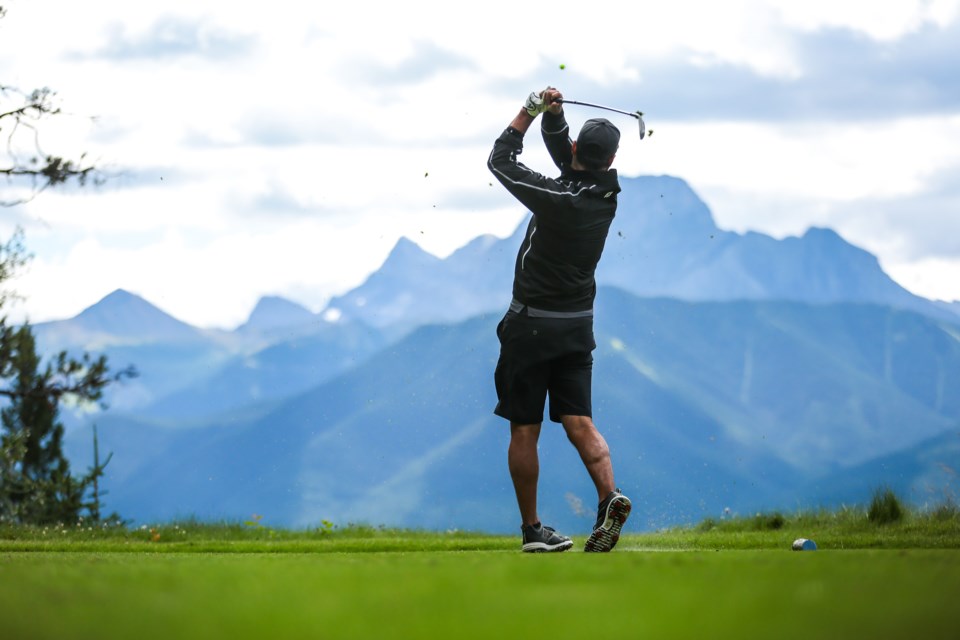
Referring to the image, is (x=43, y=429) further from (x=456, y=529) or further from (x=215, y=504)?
(x=456, y=529)

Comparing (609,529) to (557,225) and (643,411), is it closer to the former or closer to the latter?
(557,225)

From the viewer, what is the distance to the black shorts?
686cm

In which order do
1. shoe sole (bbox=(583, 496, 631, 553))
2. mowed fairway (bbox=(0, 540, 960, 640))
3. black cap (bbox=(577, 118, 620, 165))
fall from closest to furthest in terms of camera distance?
mowed fairway (bbox=(0, 540, 960, 640)) < shoe sole (bbox=(583, 496, 631, 553)) < black cap (bbox=(577, 118, 620, 165))

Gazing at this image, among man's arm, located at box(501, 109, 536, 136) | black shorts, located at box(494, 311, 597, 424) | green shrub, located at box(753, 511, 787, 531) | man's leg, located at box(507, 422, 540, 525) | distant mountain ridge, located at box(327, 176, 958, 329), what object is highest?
distant mountain ridge, located at box(327, 176, 958, 329)

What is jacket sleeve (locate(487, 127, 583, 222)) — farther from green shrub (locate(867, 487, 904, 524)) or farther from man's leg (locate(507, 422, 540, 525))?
green shrub (locate(867, 487, 904, 524))

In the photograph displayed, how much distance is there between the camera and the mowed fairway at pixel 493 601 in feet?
8.32

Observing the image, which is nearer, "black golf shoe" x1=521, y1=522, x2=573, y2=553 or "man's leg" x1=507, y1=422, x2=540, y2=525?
"black golf shoe" x1=521, y1=522, x2=573, y2=553

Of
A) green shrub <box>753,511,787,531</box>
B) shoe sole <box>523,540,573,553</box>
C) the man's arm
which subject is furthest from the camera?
green shrub <box>753,511,787,531</box>

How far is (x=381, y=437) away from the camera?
241 ft

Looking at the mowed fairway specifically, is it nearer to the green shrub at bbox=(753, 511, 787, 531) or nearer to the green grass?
the green grass

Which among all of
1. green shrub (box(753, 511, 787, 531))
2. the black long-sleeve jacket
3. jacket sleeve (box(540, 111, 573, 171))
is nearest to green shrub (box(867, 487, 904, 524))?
green shrub (box(753, 511, 787, 531))

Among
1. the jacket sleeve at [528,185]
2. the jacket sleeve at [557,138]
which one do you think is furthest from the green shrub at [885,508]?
the jacket sleeve at [528,185]

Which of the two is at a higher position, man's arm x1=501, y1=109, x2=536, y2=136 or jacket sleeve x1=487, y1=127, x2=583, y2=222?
man's arm x1=501, y1=109, x2=536, y2=136

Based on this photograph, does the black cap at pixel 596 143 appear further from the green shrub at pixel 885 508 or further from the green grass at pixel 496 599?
the green shrub at pixel 885 508
